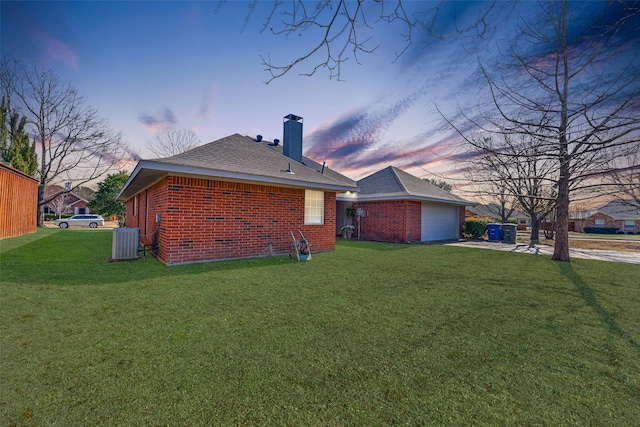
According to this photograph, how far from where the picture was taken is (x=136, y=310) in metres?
3.69

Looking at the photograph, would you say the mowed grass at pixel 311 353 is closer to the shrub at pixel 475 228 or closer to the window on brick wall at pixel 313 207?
the window on brick wall at pixel 313 207

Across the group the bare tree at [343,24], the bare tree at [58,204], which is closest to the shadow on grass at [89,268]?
the bare tree at [343,24]

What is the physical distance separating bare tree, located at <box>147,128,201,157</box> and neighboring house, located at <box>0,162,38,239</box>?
12.7 metres

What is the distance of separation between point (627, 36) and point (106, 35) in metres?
8.72

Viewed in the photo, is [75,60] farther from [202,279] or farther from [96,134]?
[96,134]

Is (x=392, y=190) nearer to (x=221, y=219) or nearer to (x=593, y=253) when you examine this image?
(x=593, y=253)

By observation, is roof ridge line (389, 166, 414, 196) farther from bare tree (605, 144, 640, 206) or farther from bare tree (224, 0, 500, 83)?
bare tree (224, 0, 500, 83)

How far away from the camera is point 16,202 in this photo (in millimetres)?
13367

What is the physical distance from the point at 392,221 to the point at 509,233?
23.1ft

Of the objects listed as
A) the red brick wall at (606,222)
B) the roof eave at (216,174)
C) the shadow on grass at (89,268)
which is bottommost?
the shadow on grass at (89,268)

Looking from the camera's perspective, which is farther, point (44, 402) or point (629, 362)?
point (629, 362)

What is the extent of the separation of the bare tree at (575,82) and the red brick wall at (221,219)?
579 cm

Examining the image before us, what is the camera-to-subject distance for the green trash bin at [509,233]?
1531 centimetres

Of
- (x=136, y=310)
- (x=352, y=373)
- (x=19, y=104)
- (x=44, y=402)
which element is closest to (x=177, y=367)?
(x=44, y=402)
